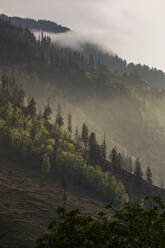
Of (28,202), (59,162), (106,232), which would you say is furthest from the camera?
(59,162)

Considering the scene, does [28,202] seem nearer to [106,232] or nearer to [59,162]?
[59,162]

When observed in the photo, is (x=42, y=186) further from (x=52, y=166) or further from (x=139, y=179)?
(x=139, y=179)

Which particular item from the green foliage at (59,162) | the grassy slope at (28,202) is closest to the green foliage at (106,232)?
the grassy slope at (28,202)

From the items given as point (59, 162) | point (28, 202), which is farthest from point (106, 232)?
point (59, 162)

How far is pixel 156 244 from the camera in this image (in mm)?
25094

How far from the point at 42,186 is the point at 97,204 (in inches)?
1217

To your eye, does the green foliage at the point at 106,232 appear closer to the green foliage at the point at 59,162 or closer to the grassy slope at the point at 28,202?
the grassy slope at the point at 28,202

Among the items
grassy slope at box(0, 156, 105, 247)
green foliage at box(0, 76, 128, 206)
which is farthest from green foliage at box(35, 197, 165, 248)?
green foliage at box(0, 76, 128, 206)

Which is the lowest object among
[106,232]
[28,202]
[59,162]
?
[28,202]

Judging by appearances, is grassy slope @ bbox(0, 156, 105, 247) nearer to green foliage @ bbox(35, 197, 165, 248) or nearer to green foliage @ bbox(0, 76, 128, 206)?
green foliage @ bbox(0, 76, 128, 206)

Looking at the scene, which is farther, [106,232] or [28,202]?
[28,202]

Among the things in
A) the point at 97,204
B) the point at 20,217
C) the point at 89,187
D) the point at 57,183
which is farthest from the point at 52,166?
the point at 20,217

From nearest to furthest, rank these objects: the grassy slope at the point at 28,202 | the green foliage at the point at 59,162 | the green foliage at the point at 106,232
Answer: the green foliage at the point at 106,232 → the grassy slope at the point at 28,202 → the green foliage at the point at 59,162

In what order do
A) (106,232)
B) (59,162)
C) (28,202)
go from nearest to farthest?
(106,232)
(28,202)
(59,162)
